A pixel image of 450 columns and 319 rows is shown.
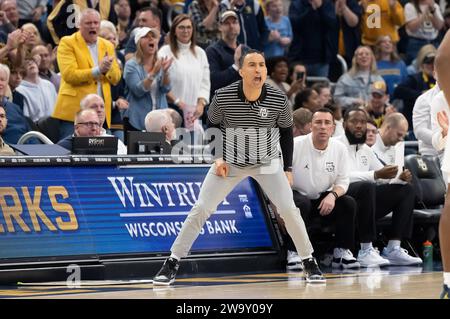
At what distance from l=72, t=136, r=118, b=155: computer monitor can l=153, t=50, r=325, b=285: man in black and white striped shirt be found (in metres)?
1.51

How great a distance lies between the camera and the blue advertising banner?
10898mm

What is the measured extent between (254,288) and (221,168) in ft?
3.81

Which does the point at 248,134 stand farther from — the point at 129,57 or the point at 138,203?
the point at 129,57

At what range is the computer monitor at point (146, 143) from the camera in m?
12.1

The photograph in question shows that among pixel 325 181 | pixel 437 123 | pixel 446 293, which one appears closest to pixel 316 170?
pixel 325 181

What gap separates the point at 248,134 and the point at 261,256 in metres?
2.08

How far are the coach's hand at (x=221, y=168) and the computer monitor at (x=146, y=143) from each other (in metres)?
1.80

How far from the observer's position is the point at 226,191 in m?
10.6

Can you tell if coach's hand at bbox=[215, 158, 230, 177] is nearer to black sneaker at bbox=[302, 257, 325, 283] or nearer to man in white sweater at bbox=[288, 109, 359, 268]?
black sneaker at bbox=[302, 257, 325, 283]

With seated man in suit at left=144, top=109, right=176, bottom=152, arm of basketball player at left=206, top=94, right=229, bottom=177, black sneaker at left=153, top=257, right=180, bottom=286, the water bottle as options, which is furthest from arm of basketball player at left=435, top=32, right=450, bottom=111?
the water bottle

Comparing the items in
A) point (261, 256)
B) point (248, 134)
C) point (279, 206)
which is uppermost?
point (248, 134)

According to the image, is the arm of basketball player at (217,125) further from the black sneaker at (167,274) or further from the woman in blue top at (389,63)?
the woman in blue top at (389,63)
